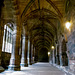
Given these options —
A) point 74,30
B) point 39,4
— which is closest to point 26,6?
point 39,4

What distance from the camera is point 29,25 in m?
17.3

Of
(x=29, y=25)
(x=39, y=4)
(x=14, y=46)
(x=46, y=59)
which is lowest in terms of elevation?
(x=46, y=59)

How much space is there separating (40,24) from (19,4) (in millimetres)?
7770

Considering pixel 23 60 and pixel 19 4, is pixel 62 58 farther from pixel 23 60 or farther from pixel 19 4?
pixel 19 4

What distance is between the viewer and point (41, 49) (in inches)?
1684

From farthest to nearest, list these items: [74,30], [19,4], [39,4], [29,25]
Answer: [29,25], [39,4], [19,4], [74,30]

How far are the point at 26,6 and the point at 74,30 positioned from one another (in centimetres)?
701

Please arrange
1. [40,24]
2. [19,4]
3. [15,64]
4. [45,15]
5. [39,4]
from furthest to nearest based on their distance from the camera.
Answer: [40,24]
[45,15]
[39,4]
[19,4]
[15,64]

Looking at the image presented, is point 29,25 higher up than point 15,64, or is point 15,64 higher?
point 29,25

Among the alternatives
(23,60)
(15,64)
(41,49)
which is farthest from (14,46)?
(41,49)

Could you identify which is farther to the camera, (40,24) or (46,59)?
(46,59)

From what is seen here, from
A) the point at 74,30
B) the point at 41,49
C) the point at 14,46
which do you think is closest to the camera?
the point at 74,30

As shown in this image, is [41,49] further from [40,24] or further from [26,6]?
[26,6]

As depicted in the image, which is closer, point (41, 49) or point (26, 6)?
point (26, 6)
